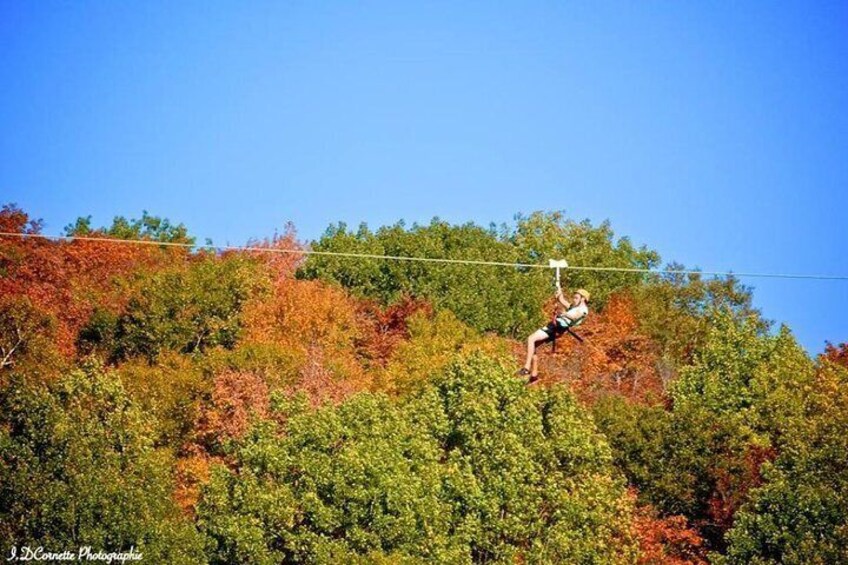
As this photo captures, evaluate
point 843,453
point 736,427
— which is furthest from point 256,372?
point 843,453

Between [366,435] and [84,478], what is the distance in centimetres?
802

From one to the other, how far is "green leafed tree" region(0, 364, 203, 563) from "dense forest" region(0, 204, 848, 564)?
69mm

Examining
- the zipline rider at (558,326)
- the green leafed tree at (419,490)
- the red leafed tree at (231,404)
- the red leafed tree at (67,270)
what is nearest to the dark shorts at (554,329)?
the zipline rider at (558,326)

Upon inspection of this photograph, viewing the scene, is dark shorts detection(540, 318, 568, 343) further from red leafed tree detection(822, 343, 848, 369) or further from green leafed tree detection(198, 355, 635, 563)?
red leafed tree detection(822, 343, 848, 369)

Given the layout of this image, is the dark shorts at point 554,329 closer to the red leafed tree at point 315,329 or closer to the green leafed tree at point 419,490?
the green leafed tree at point 419,490

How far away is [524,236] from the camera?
9500 centimetres

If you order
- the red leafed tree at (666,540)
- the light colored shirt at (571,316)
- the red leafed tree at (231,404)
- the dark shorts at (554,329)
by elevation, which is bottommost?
the red leafed tree at (666,540)

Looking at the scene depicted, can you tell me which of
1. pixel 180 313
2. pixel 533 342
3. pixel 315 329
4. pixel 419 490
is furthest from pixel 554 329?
pixel 315 329

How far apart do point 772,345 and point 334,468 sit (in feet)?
76.5

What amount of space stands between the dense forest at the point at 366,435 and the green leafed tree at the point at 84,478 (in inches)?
2.7

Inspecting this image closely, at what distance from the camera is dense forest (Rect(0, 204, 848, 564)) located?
4062 centimetres

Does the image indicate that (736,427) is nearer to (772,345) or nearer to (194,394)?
(772,345)

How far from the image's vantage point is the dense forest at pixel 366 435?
4062cm

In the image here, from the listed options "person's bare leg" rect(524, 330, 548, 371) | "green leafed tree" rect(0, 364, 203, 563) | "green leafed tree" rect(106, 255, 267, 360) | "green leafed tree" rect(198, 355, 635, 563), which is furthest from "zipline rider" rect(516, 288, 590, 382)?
"green leafed tree" rect(106, 255, 267, 360)
